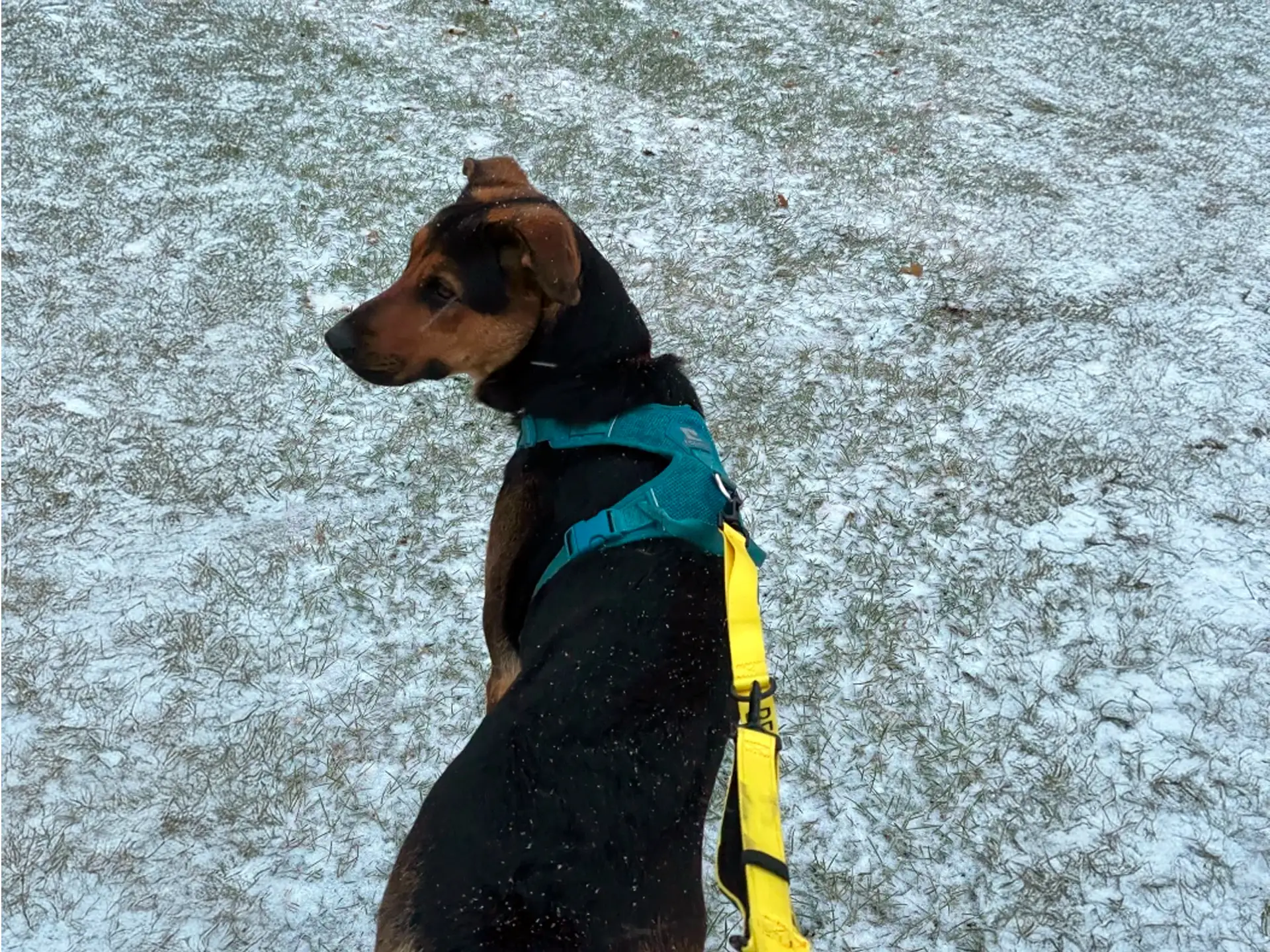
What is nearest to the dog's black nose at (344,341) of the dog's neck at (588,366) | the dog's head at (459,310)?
the dog's head at (459,310)

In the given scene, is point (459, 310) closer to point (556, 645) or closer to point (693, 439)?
point (693, 439)

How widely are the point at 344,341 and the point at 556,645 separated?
1320 mm

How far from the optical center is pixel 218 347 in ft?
15.4

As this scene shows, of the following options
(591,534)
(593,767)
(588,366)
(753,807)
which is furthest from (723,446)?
(753,807)

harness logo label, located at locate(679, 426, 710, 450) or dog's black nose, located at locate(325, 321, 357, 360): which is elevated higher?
harness logo label, located at locate(679, 426, 710, 450)

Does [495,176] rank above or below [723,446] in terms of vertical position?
above

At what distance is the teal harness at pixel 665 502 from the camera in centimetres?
226

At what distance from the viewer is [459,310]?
264 centimetres

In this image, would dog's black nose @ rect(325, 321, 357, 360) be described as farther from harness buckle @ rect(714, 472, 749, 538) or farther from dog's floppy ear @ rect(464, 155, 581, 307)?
harness buckle @ rect(714, 472, 749, 538)

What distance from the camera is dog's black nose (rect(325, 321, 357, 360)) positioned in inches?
104

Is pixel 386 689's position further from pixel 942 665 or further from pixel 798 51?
pixel 798 51

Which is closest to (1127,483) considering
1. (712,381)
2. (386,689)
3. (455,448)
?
(712,381)

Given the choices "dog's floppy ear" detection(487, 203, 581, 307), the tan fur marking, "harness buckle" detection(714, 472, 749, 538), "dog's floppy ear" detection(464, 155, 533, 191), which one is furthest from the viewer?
"dog's floppy ear" detection(464, 155, 533, 191)

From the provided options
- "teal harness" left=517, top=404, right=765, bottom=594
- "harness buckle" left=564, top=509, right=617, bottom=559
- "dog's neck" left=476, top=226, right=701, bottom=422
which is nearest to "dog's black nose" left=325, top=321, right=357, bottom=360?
"dog's neck" left=476, top=226, right=701, bottom=422
